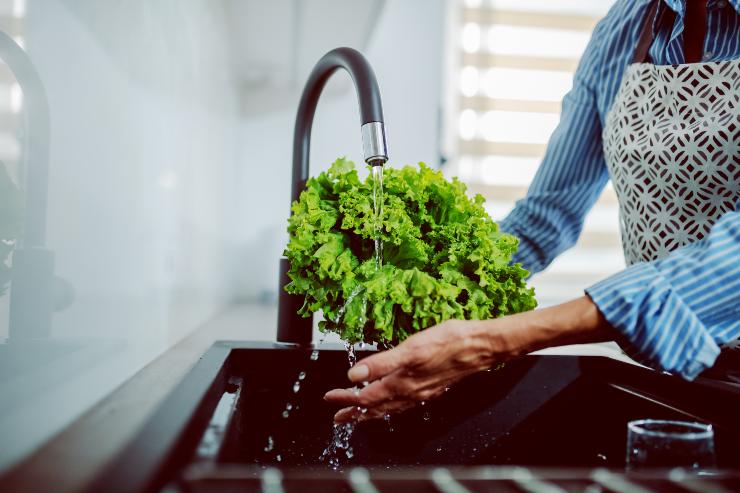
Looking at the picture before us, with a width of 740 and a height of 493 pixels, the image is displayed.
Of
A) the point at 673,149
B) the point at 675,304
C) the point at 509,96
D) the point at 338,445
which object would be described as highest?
the point at 509,96

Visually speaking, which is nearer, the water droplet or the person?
the person

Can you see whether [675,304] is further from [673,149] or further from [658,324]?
[673,149]

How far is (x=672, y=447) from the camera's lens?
57 cm

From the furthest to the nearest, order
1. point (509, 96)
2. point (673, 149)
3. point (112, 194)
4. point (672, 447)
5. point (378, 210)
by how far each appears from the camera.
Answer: point (509, 96), point (673, 149), point (112, 194), point (378, 210), point (672, 447)

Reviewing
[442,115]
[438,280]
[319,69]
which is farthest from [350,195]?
[442,115]

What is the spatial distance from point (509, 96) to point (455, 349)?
140 inches

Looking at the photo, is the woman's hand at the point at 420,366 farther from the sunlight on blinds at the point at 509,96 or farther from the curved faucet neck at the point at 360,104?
the sunlight on blinds at the point at 509,96

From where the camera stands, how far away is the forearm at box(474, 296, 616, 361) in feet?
2.05

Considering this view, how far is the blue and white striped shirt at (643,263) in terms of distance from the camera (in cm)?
63

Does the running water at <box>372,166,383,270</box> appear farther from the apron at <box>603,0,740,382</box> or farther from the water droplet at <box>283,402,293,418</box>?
the apron at <box>603,0,740,382</box>

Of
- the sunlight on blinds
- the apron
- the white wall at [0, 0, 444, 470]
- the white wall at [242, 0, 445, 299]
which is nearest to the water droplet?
the white wall at [0, 0, 444, 470]

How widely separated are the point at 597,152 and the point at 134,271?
2.89ft

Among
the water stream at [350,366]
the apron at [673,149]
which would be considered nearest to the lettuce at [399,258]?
the water stream at [350,366]

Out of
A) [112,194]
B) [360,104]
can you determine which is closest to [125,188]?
[112,194]
